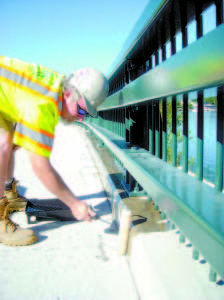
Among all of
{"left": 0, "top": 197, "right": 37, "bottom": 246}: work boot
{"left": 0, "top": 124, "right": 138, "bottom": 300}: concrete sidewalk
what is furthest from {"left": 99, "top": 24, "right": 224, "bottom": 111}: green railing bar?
{"left": 0, "top": 197, "right": 37, "bottom": 246}: work boot

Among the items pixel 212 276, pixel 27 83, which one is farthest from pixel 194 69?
pixel 27 83

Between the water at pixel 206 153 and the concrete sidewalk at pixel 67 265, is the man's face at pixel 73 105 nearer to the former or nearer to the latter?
the concrete sidewalk at pixel 67 265

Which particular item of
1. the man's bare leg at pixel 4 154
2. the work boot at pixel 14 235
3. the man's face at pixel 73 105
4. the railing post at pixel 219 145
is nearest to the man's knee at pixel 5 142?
the man's bare leg at pixel 4 154

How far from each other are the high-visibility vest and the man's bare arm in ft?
0.15

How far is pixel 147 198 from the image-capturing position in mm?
2225

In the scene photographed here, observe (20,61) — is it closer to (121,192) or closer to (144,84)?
(144,84)

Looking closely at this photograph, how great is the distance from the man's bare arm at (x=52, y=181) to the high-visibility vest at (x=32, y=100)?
4cm

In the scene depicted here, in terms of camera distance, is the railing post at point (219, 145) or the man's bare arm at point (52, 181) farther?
the man's bare arm at point (52, 181)

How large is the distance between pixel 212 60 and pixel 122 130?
324cm

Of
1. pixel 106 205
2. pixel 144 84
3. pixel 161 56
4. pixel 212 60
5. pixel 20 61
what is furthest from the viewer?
pixel 106 205

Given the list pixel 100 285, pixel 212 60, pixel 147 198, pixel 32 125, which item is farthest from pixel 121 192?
pixel 212 60

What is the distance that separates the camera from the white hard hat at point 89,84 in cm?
168

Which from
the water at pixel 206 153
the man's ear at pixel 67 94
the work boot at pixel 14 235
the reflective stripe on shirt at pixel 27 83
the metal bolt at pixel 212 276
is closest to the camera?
the metal bolt at pixel 212 276

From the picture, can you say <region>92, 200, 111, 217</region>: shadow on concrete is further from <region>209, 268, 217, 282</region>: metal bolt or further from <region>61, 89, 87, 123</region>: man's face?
<region>209, 268, 217, 282</region>: metal bolt
